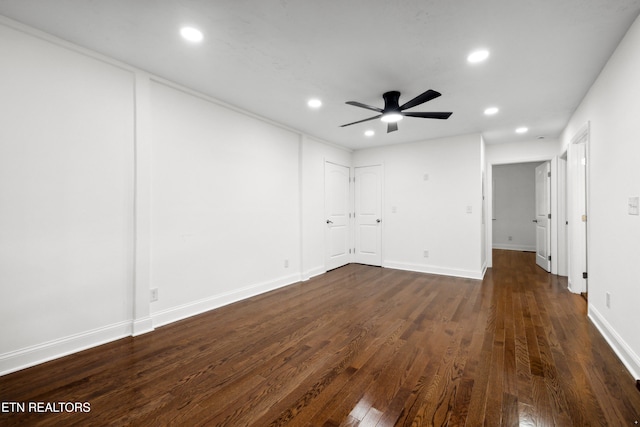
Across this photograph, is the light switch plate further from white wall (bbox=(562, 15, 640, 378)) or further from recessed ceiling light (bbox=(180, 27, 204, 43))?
recessed ceiling light (bbox=(180, 27, 204, 43))

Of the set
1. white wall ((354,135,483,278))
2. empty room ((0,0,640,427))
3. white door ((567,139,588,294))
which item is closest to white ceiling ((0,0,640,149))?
empty room ((0,0,640,427))

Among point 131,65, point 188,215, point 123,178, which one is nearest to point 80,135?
point 123,178

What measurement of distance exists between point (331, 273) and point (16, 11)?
4.77 metres

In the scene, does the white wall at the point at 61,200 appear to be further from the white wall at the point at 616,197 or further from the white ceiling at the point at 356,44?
the white wall at the point at 616,197

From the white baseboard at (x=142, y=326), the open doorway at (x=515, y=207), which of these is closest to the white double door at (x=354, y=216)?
the white baseboard at (x=142, y=326)

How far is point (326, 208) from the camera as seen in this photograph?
5375 mm

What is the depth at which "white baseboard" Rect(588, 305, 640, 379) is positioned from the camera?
1941 millimetres

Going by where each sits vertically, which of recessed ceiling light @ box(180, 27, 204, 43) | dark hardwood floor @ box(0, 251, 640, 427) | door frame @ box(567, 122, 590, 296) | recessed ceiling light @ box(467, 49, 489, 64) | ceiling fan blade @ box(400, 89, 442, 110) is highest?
recessed ceiling light @ box(180, 27, 204, 43)

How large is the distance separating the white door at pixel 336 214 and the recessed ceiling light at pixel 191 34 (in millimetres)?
3388

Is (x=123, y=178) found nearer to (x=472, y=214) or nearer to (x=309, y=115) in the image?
(x=309, y=115)

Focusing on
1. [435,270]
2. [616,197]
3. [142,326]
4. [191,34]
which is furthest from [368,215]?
[191,34]

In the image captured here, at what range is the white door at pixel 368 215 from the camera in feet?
19.1

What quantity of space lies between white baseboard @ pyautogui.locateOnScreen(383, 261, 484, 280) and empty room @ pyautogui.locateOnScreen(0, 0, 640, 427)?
38.6 inches

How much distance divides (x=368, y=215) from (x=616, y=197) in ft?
12.9
